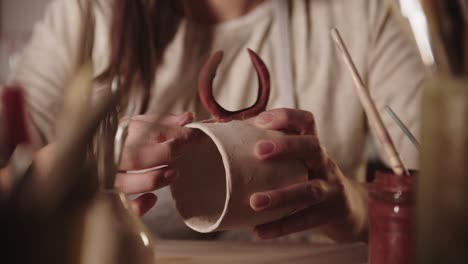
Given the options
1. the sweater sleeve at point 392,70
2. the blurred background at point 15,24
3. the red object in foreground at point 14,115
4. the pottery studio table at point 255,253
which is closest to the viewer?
the red object in foreground at point 14,115

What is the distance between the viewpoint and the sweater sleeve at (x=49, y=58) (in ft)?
2.30

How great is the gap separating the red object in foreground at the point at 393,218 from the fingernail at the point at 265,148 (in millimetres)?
82

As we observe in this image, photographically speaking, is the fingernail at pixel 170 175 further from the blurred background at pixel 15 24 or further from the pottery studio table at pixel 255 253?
the blurred background at pixel 15 24

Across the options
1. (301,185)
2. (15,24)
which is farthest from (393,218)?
(15,24)

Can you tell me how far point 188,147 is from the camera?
0.39 m

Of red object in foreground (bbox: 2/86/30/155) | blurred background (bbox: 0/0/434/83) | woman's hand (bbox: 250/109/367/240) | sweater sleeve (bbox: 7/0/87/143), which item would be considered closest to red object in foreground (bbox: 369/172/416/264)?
woman's hand (bbox: 250/109/367/240)

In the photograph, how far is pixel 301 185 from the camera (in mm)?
380

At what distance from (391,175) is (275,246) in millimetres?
212

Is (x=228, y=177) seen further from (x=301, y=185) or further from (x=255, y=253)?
(x=255, y=253)

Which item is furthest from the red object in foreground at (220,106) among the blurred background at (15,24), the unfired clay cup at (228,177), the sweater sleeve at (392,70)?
the blurred background at (15,24)

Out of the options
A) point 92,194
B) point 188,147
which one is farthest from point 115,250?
point 188,147

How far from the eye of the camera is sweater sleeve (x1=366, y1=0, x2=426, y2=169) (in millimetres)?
692

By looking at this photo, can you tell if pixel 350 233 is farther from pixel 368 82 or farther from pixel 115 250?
pixel 115 250

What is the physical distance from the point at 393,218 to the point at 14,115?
9.8 inches
